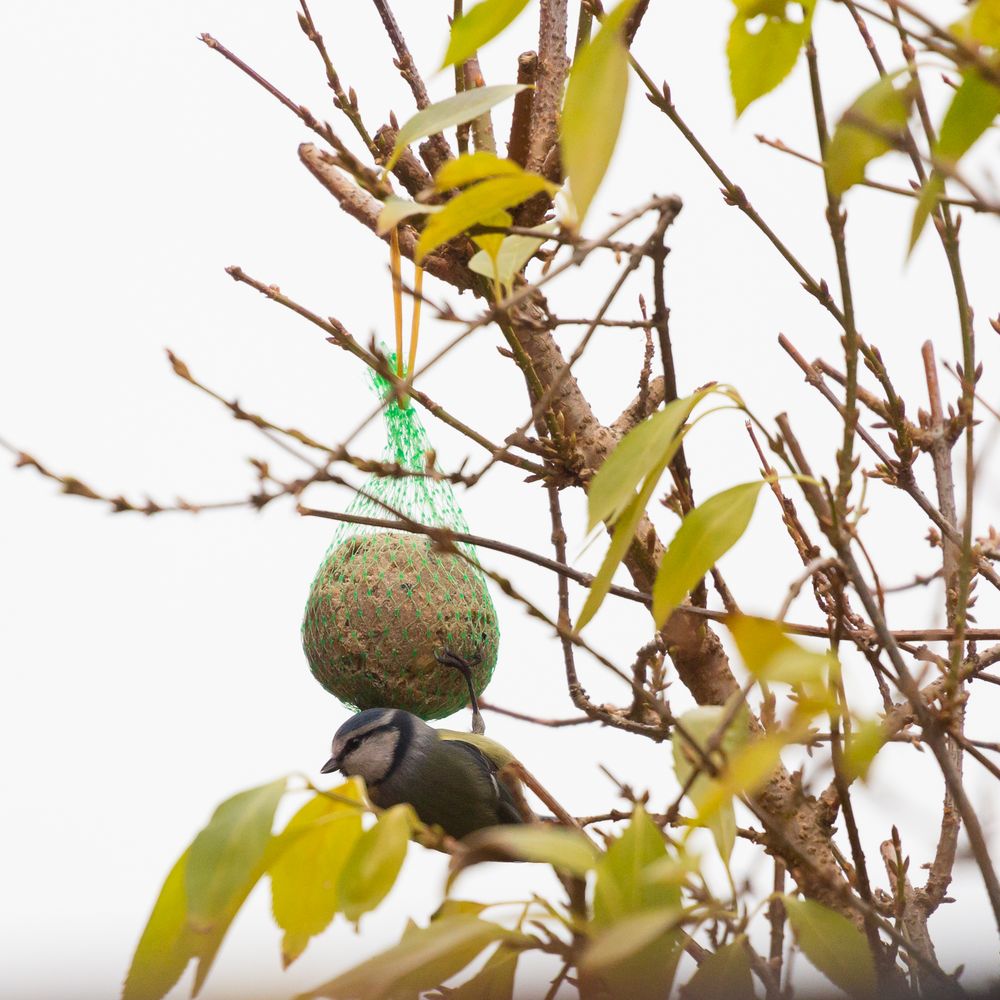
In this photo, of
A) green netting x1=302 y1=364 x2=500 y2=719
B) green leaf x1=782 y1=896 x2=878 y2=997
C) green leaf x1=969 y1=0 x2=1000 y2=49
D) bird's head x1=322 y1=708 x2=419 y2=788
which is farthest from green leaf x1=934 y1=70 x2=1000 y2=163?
bird's head x1=322 y1=708 x2=419 y2=788

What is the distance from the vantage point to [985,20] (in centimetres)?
41

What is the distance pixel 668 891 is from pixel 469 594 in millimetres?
1094

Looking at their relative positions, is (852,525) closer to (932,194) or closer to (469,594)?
(932,194)

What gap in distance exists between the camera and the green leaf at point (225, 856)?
437 mm

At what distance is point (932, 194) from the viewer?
42cm

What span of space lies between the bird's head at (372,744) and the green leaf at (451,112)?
1.05 meters

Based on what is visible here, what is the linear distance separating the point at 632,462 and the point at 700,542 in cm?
5

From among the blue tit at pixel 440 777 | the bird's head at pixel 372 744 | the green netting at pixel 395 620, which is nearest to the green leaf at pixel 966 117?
the green netting at pixel 395 620

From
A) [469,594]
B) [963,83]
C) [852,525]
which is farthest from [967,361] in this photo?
[469,594]

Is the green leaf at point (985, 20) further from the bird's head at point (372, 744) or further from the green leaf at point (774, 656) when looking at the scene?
the bird's head at point (372, 744)

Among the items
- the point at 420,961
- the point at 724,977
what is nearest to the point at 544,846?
the point at 420,961

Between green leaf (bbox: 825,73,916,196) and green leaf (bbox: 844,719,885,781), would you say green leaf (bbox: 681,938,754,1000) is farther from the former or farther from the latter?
green leaf (bbox: 825,73,916,196)

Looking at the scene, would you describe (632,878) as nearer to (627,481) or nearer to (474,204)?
(627,481)

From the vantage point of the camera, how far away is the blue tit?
1651 mm
